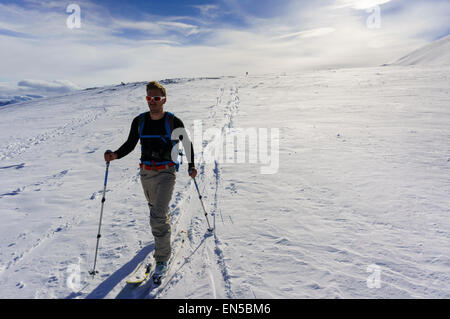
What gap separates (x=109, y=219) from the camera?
18.1ft

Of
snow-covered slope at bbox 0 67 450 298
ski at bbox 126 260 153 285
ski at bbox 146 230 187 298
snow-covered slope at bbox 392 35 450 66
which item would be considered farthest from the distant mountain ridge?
ski at bbox 126 260 153 285

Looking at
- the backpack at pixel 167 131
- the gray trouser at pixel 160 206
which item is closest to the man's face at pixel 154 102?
the backpack at pixel 167 131

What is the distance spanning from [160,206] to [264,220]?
242cm

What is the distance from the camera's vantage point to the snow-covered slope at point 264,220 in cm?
360

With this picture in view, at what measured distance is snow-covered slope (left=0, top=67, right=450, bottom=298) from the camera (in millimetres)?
3600

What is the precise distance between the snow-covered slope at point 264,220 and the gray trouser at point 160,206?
0.46 meters

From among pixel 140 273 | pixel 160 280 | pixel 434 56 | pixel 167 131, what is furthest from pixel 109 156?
pixel 434 56

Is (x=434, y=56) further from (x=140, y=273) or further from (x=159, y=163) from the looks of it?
(x=140, y=273)

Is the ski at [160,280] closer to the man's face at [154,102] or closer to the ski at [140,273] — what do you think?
the ski at [140,273]

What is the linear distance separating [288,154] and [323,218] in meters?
4.25

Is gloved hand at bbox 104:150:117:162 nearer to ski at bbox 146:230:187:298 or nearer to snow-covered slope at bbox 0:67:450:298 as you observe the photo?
snow-covered slope at bbox 0:67:450:298

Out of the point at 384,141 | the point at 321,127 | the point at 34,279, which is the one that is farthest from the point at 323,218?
the point at 321,127

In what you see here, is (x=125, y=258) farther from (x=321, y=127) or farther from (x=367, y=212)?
(x=321, y=127)

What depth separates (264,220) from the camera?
5203 mm
